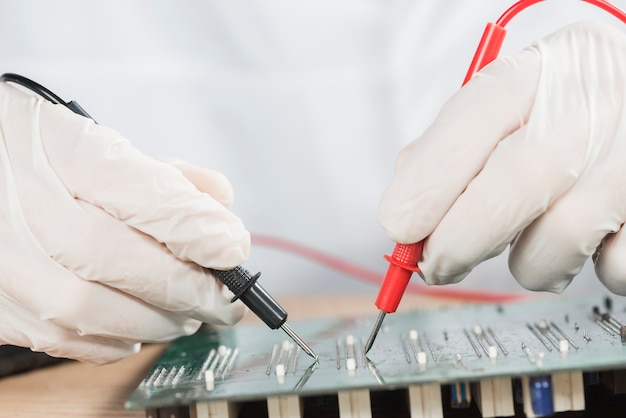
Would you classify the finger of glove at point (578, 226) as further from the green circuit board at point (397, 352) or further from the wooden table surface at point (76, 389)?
the wooden table surface at point (76, 389)

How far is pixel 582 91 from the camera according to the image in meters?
0.80

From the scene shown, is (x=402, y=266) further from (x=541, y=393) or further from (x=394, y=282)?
(x=541, y=393)

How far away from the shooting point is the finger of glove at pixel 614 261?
80 centimetres

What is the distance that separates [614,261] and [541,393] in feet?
0.68

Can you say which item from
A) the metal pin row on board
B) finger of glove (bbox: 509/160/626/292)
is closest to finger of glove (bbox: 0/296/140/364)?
the metal pin row on board

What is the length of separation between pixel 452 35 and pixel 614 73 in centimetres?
69

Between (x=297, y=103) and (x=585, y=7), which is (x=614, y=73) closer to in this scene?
(x=585, y=7)

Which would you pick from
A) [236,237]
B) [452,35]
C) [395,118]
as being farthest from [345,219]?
[236,237]

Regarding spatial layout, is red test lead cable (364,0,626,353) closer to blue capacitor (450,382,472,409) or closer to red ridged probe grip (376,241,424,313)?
red ridged probe grip (376,241,424,313)

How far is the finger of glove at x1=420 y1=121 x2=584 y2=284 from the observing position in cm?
76

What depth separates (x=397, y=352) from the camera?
2.70 ft

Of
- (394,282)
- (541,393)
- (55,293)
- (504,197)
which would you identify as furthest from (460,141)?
(55,293)

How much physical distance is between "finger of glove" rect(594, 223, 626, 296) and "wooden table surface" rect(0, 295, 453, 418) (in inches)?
20.8

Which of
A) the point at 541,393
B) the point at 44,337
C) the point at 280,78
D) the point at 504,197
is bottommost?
the point at 541,393
